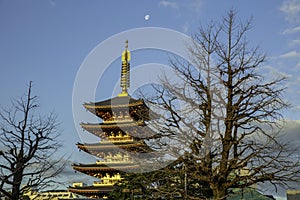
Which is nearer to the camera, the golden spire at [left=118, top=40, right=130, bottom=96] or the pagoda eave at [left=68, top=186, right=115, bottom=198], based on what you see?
the pagoda eave at [left=68, top=186, right=115, bottom=198]

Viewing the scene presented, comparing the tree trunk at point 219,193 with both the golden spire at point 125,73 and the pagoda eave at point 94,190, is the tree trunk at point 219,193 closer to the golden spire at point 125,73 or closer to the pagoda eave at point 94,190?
the pagoda eave at point 94,190

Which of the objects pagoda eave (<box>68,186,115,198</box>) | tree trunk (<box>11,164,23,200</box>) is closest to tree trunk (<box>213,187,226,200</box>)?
tree trunk (<box>11,164,23,200</box>)

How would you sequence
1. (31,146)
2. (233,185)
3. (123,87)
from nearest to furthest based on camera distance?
(233,185) → (31,146) → (123,87)

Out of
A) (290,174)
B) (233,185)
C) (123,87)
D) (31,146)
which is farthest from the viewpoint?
(123,87)


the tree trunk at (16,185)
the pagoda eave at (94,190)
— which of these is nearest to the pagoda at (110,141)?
the pagoda eave at (94,190)

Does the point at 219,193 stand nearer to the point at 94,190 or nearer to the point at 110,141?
the point at 94,190

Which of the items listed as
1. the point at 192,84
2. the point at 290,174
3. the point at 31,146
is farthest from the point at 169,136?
the point at 31,146

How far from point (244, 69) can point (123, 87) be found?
20890 millimetres

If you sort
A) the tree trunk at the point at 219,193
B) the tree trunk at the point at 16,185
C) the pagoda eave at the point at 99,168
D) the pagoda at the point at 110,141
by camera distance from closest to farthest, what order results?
the tree trunk at the point at 219,193, the tree trunk at the point at 16,185, the pagoda eave at the point at 99,168, the pagoda at the point at 110,141

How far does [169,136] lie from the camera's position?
14656 millimetres

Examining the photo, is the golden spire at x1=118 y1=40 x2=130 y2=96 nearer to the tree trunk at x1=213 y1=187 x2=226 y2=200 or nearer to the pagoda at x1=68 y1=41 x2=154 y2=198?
the pagoda at x1=68 y1=41 x2=154 y2=198

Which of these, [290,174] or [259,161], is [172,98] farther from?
[290,174]

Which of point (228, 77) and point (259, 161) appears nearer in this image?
point (259, 161)

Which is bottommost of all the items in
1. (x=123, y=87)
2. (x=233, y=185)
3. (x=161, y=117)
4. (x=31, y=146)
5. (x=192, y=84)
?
(x=233, y=185)
